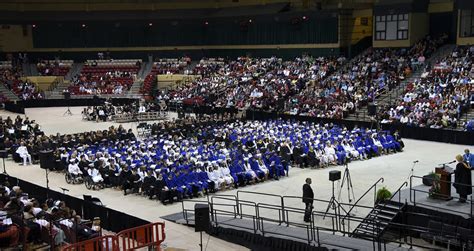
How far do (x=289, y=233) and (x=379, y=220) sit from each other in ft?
9.76

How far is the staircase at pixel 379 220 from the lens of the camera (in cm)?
1558

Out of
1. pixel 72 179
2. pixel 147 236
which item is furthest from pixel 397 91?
pixel 147 236

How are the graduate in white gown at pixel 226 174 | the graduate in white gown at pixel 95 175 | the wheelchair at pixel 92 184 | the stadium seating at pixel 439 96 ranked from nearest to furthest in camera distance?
1. the graduate in white gown at pixel 226 174
2. the graduate in white gown at pixel 95 175
3. the wheelchair at pixel 92 184
4. the stadium seating at pixel 439 96

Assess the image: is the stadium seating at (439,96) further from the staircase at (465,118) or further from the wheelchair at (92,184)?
the wheelchair at (92,184)

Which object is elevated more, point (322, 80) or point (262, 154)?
point (322, 80)

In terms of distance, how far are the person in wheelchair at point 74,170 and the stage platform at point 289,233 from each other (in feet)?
25.1

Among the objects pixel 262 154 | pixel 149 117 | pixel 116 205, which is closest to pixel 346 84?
pixel 149 117

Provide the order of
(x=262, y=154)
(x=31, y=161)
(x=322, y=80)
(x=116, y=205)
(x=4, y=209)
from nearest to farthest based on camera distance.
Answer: (x=4, y=209) → (x=116, y=205) → (x=262, y=154) → (x=31, y=161) → (x=322, y=80)

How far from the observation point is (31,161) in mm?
29359

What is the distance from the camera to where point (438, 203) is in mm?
16422

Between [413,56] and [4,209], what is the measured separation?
3777 cm

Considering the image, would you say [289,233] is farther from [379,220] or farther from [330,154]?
[330,154]

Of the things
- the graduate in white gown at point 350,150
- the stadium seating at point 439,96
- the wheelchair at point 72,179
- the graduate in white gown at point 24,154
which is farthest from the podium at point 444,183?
the graduate in white gown at point 24,154

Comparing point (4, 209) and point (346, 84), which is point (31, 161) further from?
point (346, 84)
